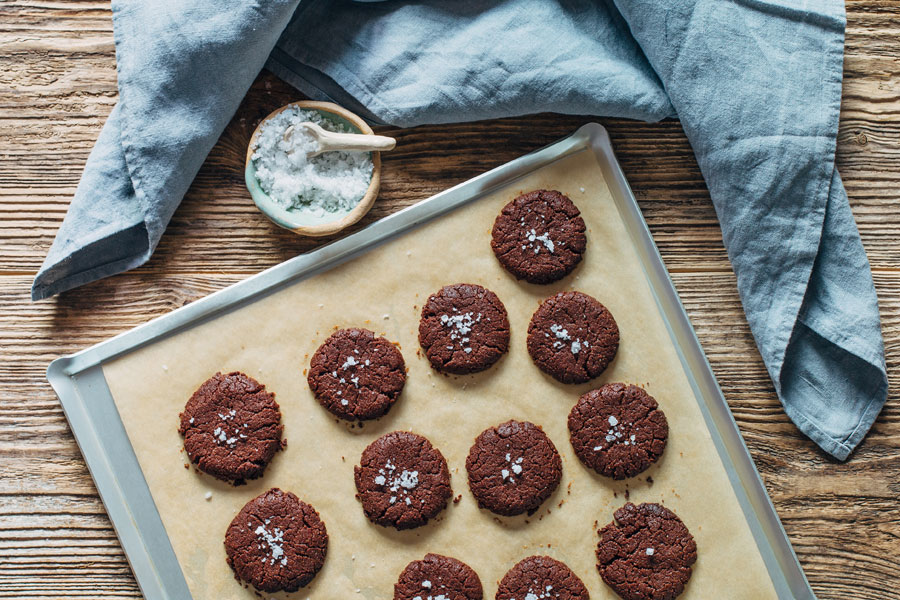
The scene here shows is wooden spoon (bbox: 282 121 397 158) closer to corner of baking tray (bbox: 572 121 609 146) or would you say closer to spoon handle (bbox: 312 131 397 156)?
spoon handle (bbox: 312 131 397 156)

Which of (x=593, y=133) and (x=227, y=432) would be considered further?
(x=593, y=133)

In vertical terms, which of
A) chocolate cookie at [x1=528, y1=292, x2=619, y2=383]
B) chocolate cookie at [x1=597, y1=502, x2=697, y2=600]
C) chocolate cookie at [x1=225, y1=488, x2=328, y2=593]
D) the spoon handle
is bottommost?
chocolate cookie at [x1=597, y1=502, x2=697, y2=600]

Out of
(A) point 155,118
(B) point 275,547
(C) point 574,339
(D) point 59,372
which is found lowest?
(B) point 275,547

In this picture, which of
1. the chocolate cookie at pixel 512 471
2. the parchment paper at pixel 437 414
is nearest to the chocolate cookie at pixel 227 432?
the parchment paper at pixel 437 414

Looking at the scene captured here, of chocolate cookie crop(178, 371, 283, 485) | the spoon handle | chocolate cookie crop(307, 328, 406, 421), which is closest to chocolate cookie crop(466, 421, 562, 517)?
chocolate cookie crop(307, 328, 406, 421)

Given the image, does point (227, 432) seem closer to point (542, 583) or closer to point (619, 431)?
point (542, 583)

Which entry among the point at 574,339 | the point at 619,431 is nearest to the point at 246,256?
the point at 574,339
